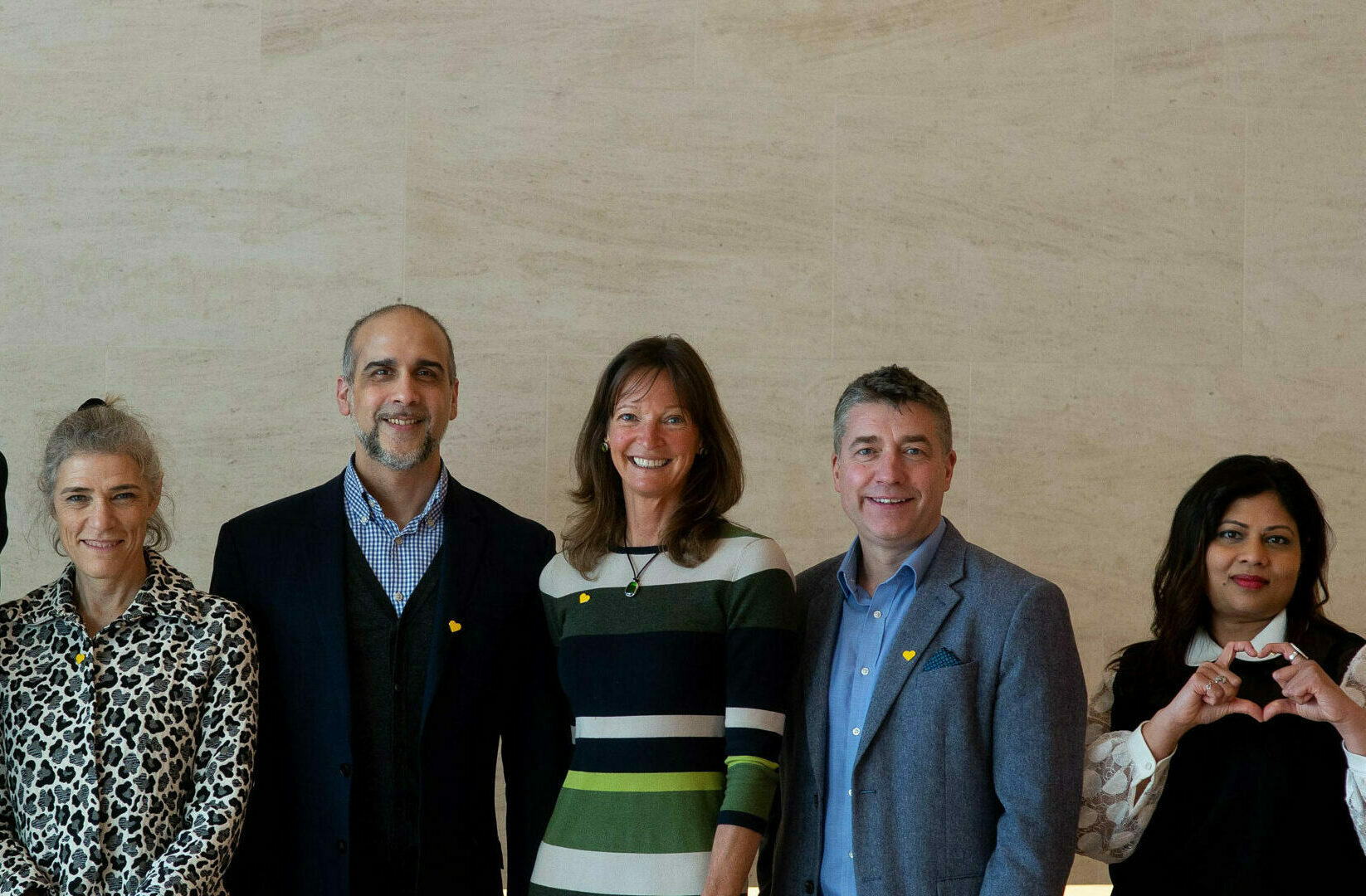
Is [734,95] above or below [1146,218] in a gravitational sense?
above

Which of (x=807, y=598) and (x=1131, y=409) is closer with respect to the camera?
(x=807, y=598)

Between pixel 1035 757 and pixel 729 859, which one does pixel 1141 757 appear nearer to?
pixel 1035 757

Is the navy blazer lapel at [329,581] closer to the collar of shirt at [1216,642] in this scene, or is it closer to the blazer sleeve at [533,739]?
the blazer sleeve at [533,739]

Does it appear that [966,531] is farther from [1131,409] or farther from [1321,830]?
[1321,830]

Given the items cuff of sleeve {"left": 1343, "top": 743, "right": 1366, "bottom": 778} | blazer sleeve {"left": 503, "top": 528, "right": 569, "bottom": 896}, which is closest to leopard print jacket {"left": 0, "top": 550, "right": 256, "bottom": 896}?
blazer sleeve {"left": 503, "top": 528, "right": 569, "bottom": 896}

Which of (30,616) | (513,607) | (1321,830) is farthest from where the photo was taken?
(513,607)

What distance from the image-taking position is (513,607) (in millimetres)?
2998

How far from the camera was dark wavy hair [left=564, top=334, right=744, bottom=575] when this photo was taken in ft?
9.14

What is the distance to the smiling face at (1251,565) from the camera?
2803 mm

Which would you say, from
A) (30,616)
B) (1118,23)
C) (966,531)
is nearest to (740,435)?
(966,531)

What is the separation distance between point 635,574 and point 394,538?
60 cm

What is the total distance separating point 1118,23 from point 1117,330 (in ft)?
3.34

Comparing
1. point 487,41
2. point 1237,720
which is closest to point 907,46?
point 487,41

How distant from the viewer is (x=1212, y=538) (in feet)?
9.45
